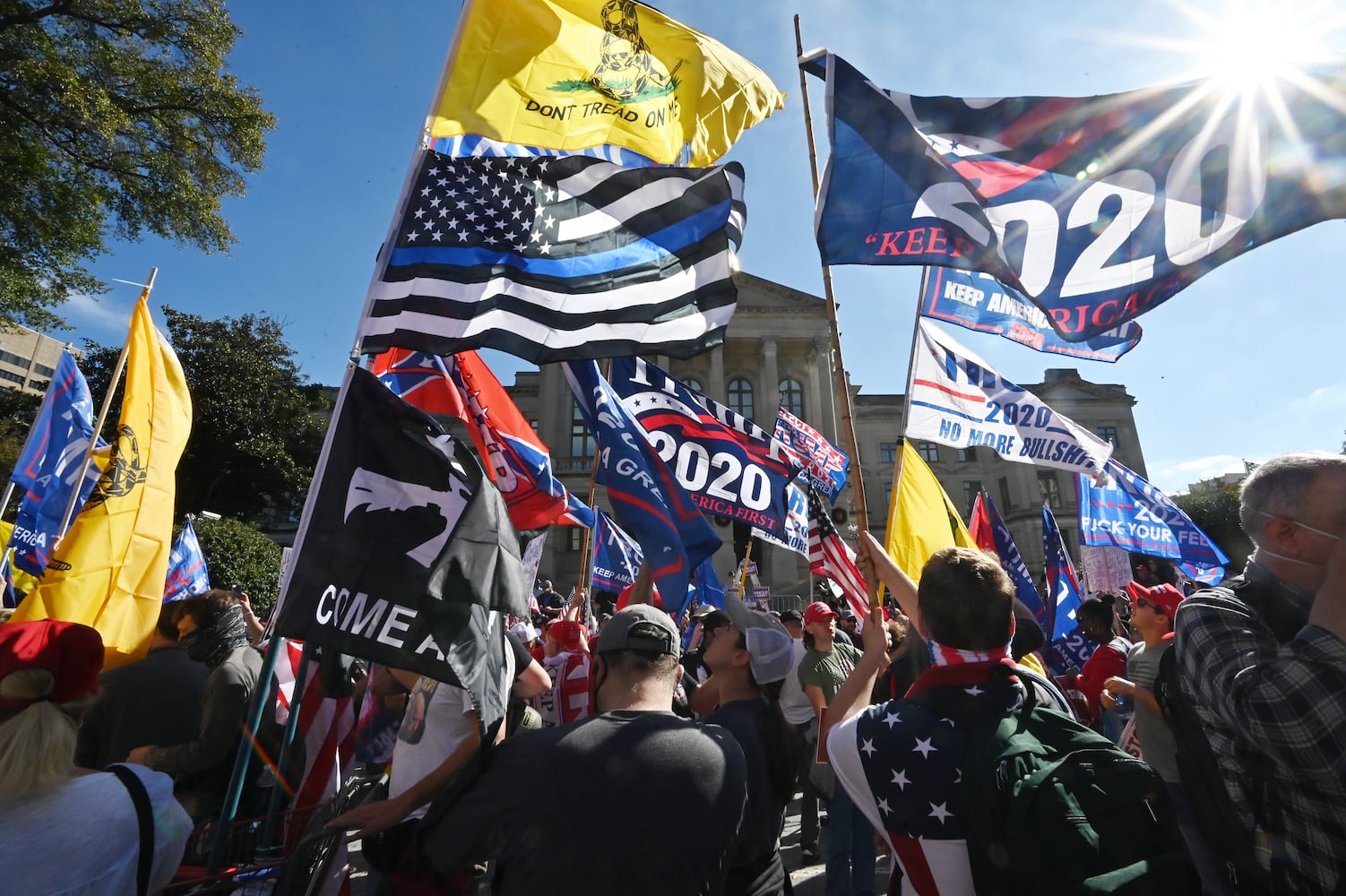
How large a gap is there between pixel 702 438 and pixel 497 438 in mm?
1807

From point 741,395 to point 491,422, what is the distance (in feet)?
115

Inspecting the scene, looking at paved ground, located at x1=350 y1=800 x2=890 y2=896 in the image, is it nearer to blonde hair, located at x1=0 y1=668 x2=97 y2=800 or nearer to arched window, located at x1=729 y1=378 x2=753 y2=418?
blonde hair, located at x1=0 y1=668 x2=97 y2=800

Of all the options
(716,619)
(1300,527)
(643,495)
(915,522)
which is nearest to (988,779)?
(1300,527)

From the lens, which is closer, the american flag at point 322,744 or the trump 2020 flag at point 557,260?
the american flag at point 322,744

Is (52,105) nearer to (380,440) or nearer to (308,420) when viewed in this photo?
(380,440)

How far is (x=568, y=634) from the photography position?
18.6 feet

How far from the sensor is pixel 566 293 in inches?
154

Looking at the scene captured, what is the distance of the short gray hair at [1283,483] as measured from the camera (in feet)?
6.04

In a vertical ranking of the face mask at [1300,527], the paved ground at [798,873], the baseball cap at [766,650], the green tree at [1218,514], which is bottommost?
the paved ground at [798,873]

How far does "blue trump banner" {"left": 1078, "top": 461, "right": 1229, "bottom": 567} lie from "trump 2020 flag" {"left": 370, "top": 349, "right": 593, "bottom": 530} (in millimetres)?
6727

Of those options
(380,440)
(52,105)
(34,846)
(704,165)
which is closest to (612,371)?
(704,165)

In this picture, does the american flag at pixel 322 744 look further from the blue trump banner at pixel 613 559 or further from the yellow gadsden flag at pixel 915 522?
the blue trump banner at pixel 613 559

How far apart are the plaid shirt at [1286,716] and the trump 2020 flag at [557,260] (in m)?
2.83

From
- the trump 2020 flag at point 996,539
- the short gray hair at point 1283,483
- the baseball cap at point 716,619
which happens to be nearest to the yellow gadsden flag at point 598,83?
the baseball cap at point 716,619
